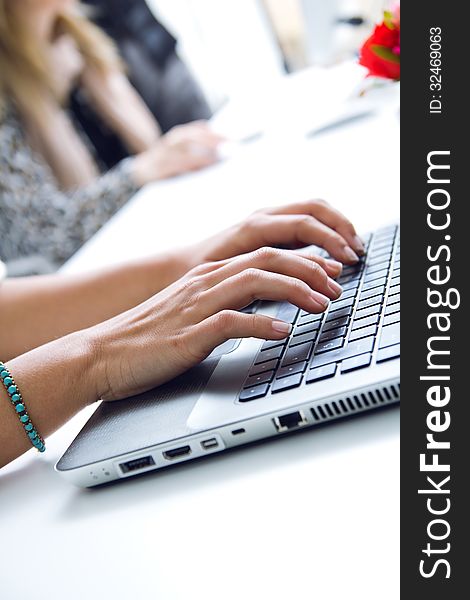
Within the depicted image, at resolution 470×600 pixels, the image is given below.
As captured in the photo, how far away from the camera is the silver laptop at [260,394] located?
0.52m

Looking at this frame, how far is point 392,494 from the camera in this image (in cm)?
45

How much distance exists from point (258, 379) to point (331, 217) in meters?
0.28

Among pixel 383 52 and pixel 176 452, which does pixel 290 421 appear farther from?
pixel 383 52

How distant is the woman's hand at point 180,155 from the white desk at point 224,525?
3.64 ft

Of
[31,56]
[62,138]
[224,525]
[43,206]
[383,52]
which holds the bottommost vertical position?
[224,525]

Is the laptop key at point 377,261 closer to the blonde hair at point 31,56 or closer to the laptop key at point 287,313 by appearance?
the laptop key at point 287,313

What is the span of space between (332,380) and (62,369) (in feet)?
0.85

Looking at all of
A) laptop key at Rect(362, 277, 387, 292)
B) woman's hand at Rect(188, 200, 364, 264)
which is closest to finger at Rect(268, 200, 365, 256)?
woman's hand at Rect(188, 200, 364, 264)

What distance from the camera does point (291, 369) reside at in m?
0.57

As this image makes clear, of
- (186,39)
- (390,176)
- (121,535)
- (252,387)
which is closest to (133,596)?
(121,535)

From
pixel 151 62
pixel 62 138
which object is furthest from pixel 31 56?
pixel 151 62

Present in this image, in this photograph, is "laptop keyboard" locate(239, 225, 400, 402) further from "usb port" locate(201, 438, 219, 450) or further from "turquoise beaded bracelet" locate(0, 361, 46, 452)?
"turquoise beaded bracelet" locate(0, 361, 46, 452)

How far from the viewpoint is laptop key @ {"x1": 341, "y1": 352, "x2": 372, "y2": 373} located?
0.52 metres

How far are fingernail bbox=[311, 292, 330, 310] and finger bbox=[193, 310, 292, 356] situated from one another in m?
0.03
